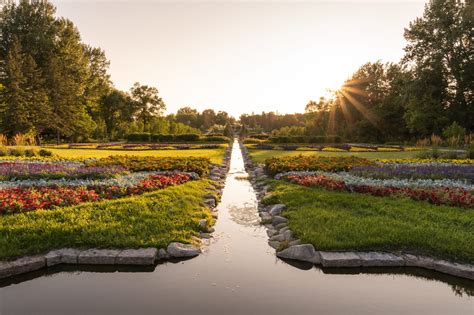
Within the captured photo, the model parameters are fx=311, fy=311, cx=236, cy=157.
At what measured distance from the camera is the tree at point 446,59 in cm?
2970

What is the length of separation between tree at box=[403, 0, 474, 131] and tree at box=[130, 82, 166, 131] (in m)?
39.1

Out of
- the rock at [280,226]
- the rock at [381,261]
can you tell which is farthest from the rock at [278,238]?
the rock at [381,261]

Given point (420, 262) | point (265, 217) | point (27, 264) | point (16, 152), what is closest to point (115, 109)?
point (16, 152)

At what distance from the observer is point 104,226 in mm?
5137

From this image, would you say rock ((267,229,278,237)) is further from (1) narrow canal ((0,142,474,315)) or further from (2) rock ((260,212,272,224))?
(1) narrow canal ((0,142,474,315))

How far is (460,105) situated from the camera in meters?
31.0

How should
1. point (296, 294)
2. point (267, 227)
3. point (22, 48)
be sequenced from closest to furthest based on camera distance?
point (296, 294)
point (267, 227)
point (22, 48)

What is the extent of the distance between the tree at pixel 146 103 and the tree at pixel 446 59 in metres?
39.1

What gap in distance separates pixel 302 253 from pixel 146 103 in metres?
53.3

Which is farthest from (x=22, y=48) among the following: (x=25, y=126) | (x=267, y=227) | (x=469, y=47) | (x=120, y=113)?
(x=469, y=47)

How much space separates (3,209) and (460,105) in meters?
37.2

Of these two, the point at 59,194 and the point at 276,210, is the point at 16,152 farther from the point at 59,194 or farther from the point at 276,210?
the point at 276,210

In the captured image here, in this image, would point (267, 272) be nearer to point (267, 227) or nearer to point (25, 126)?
point (267, 227)

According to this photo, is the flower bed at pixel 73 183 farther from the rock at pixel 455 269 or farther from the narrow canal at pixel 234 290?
→ the rock at pixel 455 269
